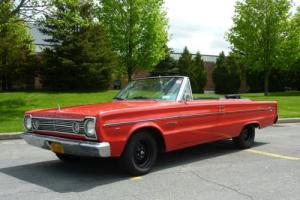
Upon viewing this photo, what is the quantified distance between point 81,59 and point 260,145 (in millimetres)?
21189

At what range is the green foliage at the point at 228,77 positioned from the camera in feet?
154

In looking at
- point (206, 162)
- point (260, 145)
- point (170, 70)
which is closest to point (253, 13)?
point (170, 70)

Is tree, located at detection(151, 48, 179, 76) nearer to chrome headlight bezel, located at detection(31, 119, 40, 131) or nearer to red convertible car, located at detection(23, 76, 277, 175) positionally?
red convertible car, located at detection(23, 76, 277, 175)

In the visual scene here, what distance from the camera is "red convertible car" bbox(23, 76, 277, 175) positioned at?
19.7ft

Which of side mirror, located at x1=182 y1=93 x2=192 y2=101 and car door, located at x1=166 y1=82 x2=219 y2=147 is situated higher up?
side mirror, located at x1=182 y1=93 x2=192 y2=101

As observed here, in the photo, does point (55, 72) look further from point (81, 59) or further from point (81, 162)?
point (81, 162)

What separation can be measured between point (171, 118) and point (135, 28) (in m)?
23.5

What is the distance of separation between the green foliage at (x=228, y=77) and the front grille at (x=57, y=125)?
41.3m

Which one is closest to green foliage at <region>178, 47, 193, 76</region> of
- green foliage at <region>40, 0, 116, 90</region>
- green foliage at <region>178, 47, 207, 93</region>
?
green foliage at <region>178, 47, 207, 93</region>

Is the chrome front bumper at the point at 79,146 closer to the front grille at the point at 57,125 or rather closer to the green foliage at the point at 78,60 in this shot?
the front grille at the point at 57,125

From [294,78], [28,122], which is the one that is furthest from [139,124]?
[294,78]

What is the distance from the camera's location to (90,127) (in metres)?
5.98

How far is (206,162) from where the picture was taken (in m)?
7.62

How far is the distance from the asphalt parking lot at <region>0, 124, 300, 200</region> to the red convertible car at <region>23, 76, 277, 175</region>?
0.38m
